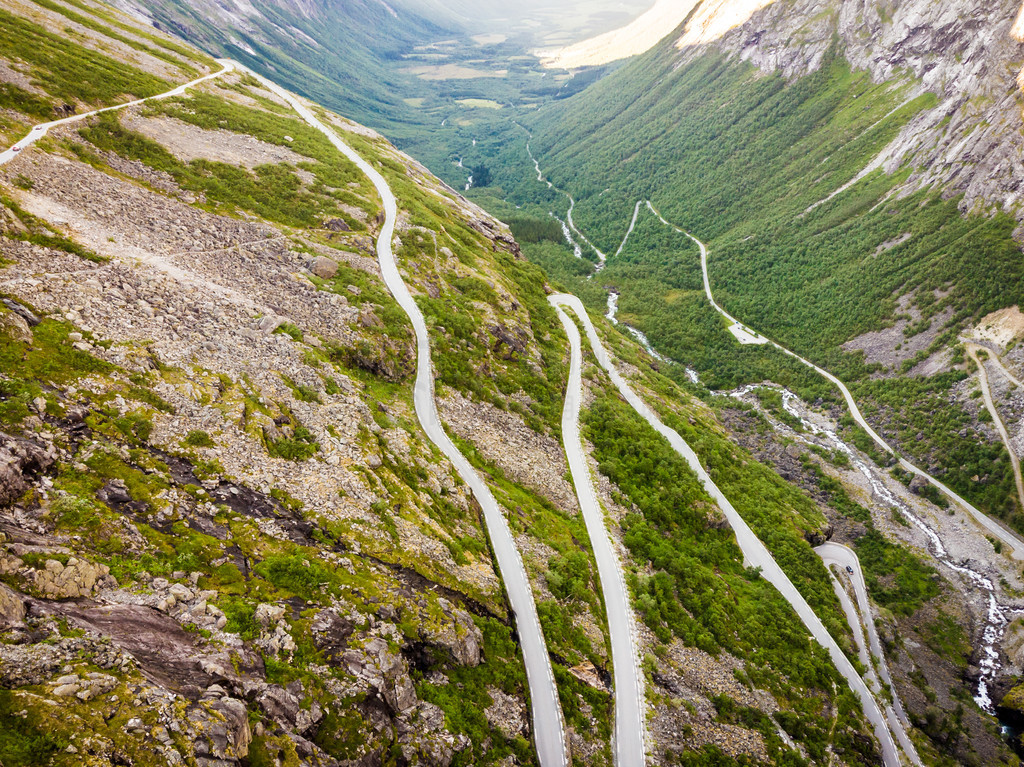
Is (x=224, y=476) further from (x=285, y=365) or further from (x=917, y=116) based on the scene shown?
(x=917, y=116)

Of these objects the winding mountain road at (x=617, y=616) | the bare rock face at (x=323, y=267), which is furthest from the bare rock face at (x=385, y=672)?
the bare rock face at (x=323, y=267)

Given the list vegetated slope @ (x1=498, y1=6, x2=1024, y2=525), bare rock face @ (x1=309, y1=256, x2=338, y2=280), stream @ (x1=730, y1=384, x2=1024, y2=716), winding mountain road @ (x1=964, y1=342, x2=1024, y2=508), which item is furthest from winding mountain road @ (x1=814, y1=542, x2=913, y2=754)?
bare rock face @ (x1=309, y1=256, x2=338, y2=280)

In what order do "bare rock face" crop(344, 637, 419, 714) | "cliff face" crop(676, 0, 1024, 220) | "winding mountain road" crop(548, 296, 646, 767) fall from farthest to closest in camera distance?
1. "cliff face" crop(676, 0, 1024, 220)
2. "winding mountain road" crop(548, 296, 646, 767)
3. "bare rock face" crop(344, 637, 419, 714)

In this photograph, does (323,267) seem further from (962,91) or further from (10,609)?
(962,91)

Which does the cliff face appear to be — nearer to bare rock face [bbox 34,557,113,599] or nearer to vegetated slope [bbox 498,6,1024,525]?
vegetated slope [bbox 498,6,1024,525]

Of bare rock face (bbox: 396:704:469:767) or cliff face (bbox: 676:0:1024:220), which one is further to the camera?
cliff face (bbox: 676:0:1024:220)

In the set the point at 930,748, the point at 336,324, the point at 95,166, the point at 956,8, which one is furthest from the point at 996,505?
the point at 956,8

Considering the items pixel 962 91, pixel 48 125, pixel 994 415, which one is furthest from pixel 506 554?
pixel 962 91
